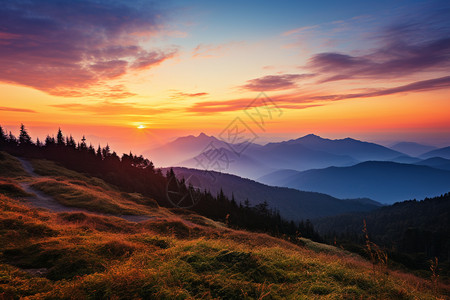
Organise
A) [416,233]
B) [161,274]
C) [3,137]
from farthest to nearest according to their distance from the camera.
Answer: [416,233]
[3,137]
[161,274]

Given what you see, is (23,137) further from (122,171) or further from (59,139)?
(122,171)

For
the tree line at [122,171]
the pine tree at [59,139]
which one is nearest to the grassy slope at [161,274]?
the tree line at [122,171]

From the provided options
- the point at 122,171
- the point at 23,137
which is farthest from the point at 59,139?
the point at 122,171

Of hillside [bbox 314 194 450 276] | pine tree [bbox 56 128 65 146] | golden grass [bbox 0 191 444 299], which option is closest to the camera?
golden grass [bbox 0 191 444 299]

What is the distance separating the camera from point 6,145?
7769 centimetres

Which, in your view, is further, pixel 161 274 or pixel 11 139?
pixel 11 139

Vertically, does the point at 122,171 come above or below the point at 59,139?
below

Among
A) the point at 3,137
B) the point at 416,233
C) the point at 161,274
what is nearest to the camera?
the point at 161,274

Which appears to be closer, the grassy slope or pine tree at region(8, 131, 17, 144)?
the grassy slope

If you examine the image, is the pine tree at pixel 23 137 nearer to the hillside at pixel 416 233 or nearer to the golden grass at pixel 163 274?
the golden grass at pixel 163 274

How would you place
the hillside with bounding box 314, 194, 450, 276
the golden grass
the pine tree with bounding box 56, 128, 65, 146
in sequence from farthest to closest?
1. the hillside with bounding box 314, 194, 450, 276
2. the pine tree with bounding box 56, 128, 65, 146
3. the golden grass

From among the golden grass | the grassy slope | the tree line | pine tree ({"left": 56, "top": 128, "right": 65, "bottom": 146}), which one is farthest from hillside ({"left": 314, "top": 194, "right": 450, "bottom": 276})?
pine tree ({"left": 56, "top": 128, "right": 65, "bottom": 146})

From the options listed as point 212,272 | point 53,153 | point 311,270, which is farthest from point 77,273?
point 53,153

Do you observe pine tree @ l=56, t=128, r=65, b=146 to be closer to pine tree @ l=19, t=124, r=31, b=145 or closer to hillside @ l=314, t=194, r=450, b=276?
pine tree @ l=19, t=124, r=31, b=145
